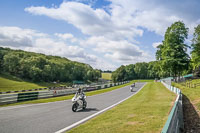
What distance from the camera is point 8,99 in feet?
49.3

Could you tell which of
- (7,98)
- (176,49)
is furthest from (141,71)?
(7,98)

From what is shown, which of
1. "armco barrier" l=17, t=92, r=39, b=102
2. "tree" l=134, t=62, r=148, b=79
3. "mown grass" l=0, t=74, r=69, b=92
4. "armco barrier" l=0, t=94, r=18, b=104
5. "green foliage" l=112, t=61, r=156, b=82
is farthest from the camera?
"tree" l=134, t=62, r=148, b=79

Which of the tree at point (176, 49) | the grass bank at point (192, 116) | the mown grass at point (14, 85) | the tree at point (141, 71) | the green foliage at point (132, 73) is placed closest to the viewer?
the grass bank at point (192, 116)

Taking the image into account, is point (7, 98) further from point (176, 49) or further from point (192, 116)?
point (176, 49)

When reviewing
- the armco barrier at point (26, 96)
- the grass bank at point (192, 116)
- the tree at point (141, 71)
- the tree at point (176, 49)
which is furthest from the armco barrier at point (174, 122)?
the tree at point (141, 71)

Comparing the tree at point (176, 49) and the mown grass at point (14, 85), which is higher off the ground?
the tree at point (176, 49)

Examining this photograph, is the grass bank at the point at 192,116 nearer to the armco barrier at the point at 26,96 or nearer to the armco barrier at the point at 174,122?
the armco barrier at the point at 174,122

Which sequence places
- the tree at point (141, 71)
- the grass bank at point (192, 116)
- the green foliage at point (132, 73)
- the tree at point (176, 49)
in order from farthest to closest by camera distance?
the tree at point (141, 71) < the green foliage at point (132, 73) < the tree at point (176, 49) < the grass bank at point (192, 116)

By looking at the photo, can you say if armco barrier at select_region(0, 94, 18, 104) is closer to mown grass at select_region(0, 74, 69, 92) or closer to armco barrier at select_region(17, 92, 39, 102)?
armco barrier at select_region(17, 92, 39, 102)

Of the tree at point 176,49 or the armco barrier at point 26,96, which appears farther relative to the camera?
the tree at point 176,49

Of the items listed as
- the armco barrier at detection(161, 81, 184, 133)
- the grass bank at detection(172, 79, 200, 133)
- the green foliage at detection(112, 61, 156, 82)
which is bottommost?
the grass bank at detection(172, 79, 200, 133)

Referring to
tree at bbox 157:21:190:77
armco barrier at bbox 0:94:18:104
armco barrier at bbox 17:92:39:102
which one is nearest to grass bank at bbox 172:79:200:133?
armco barrier at bbox 0:94:18:104

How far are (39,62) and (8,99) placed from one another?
91626 millimetres

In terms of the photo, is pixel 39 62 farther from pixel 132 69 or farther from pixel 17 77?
pixel 132 69
